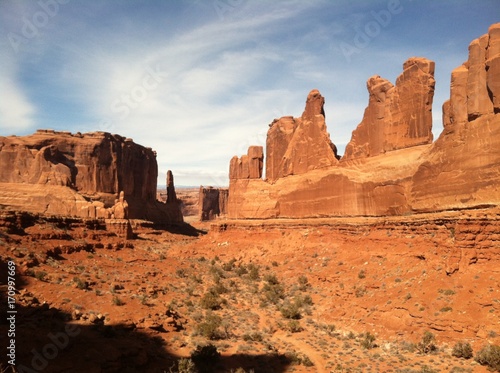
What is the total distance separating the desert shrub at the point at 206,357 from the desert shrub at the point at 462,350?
9.48m

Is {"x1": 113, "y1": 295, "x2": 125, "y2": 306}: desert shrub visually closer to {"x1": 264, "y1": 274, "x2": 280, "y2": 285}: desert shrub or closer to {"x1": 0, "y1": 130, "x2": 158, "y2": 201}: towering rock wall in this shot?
{"x1": 264, "y1": 274, "x2": 280, "y2": 285}: desert shrub

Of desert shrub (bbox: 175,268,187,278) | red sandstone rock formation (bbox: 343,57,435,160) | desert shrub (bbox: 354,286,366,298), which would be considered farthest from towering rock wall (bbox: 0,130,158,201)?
desert shrub (bbox: 354,286,366,298)

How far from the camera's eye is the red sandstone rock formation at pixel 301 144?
121ft

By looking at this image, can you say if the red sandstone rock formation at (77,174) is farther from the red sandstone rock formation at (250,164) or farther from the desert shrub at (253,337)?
the desert shrub at (253,337)

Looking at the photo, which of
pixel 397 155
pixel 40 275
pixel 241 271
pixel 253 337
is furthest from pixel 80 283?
pixel 397 155

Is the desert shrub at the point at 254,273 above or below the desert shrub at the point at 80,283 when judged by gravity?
below

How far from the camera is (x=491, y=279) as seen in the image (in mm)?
16562

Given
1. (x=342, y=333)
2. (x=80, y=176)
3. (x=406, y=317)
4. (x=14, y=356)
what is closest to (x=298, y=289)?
(x=342, y=333)

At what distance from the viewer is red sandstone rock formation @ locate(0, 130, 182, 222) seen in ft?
167

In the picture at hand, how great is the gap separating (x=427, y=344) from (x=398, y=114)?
58.1 feet

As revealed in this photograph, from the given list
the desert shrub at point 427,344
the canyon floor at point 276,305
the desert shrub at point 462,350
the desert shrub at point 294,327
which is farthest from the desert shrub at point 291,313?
the desert shrub at point 462,350

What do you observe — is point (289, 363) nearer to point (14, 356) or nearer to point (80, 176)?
point (14, 356)

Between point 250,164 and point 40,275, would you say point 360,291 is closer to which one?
point 40,275

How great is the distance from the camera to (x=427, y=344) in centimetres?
1586
